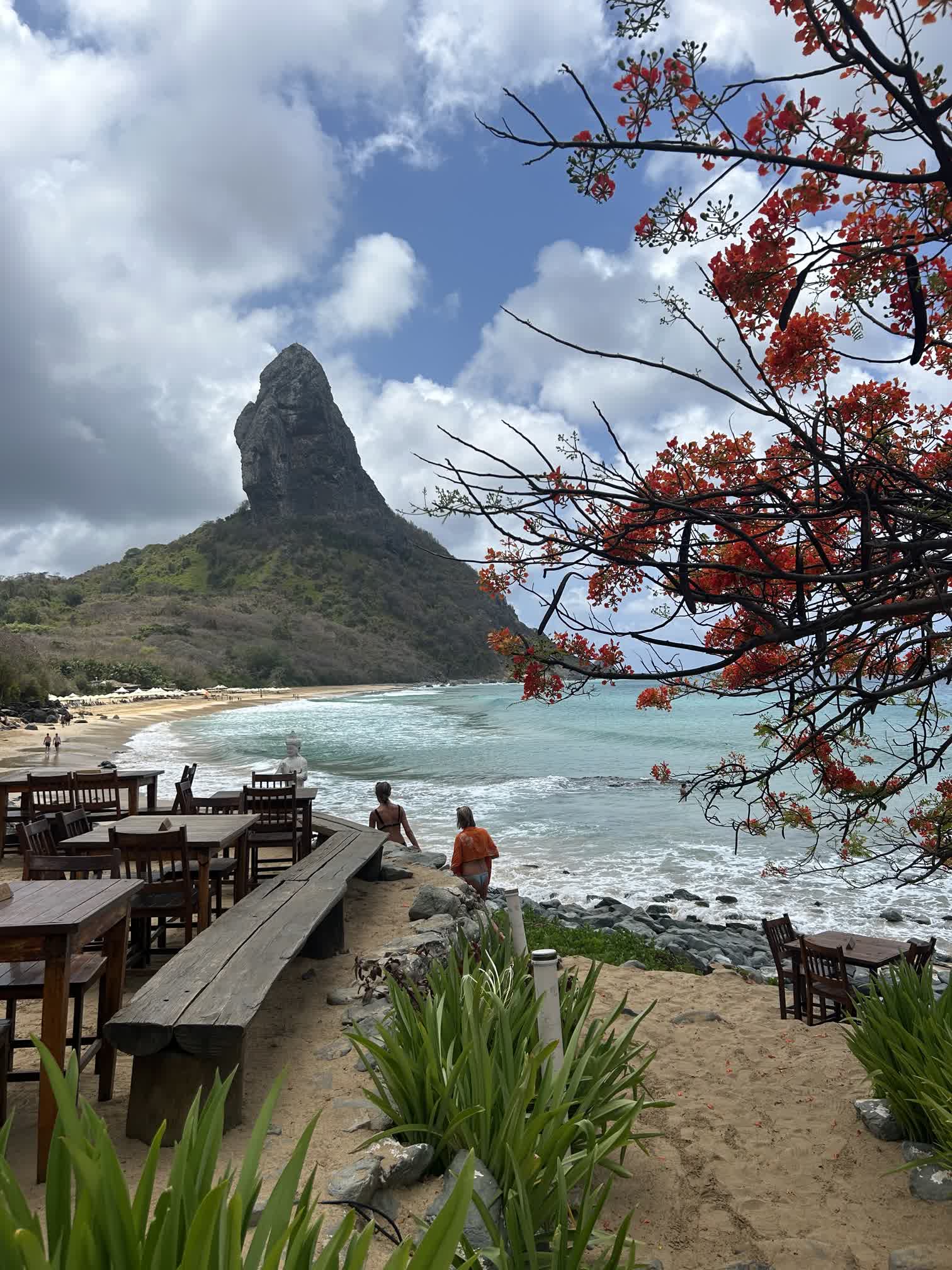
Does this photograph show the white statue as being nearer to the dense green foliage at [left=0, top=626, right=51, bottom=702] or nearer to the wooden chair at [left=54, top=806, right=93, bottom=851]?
the wooden chair at [left=54, top=806, right=93, bottom=851]

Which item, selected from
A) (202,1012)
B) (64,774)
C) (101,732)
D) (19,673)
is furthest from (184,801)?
(19,673)

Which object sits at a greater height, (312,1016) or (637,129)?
(637,129)

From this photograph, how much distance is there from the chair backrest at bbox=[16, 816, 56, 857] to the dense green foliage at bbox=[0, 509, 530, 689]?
162 feet

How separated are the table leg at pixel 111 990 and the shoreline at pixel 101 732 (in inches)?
498

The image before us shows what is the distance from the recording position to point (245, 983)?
11.8ft

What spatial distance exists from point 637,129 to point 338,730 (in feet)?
119

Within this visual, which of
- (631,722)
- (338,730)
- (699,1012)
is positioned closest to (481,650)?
(631,722)

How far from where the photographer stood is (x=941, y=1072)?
3262mm

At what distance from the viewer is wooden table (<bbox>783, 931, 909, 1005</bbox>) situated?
248 inches

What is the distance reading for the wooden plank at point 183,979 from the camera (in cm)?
313

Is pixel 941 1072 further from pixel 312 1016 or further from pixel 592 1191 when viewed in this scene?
pixel 312 1016

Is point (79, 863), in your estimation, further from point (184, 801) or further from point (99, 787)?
point (99, 787)

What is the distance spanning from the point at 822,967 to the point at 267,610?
89748mm

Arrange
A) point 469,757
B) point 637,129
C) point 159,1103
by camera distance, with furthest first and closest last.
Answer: point 469,757 < point 159,1103 < point 637,129
